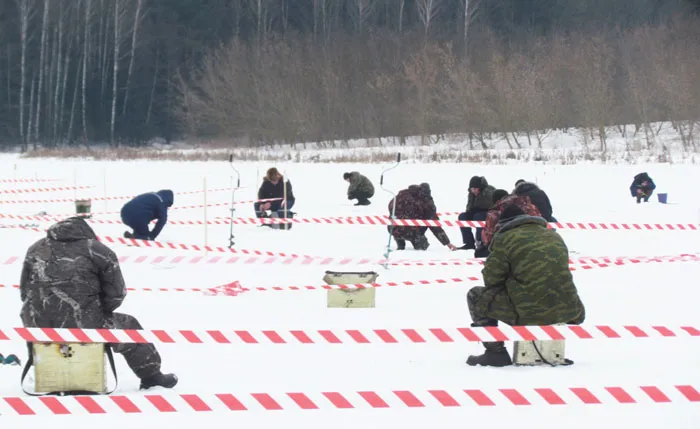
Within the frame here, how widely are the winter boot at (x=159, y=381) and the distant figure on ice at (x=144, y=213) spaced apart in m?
9.26

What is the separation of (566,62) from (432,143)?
8206mm

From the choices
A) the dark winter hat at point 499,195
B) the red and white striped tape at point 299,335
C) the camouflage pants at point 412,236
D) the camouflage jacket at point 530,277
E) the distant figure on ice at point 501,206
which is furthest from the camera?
the camouflage pants at point 412,236

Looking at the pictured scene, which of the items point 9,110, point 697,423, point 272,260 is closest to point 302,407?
point 697,423

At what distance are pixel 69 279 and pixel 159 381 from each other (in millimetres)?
929

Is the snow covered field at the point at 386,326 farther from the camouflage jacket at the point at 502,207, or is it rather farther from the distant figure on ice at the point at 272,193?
the camouflage jacket at the point at 502,207

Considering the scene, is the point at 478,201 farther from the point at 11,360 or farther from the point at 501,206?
the point at 11,360

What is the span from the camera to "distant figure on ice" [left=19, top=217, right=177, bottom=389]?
6324 millimetres

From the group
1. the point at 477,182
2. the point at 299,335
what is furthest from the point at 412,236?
the point at 299,335

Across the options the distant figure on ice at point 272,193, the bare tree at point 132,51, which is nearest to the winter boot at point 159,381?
the distant figure on ice at point 272,193

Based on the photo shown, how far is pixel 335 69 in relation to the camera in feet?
189

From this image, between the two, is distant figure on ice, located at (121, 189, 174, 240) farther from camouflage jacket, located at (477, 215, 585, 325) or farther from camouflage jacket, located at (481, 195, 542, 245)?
camouflage jacket, located at (477, 215, 585, 325)

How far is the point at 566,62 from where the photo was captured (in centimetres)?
4706

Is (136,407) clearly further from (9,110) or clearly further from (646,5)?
(646,5)

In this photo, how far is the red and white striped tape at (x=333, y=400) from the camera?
5902 millimetres
